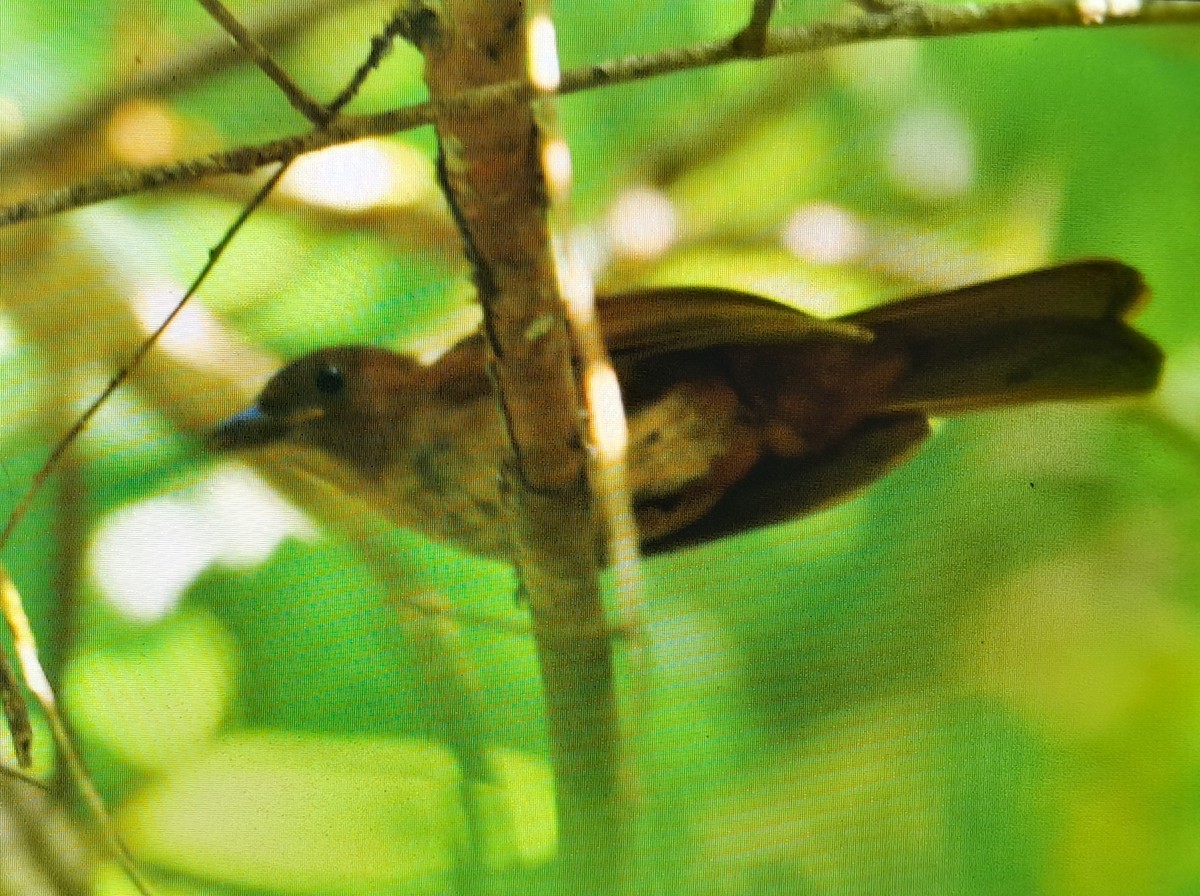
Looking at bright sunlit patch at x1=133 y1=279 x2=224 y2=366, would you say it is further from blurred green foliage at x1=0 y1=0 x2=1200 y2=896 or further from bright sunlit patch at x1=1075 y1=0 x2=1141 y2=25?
bright sunlit patch at x1=1075 y1=0 x2=1141 y2=25

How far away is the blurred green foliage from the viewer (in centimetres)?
97

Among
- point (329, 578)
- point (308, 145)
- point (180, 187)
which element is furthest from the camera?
point (329, 578)

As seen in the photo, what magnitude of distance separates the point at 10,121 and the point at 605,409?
1.75 ft

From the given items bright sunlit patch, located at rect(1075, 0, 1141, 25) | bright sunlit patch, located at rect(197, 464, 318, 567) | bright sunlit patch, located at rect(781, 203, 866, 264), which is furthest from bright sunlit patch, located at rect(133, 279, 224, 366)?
bright sunlit patch, located at rect(1075, 0, 1141, 25)

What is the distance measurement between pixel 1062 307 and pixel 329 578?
27.0 inches

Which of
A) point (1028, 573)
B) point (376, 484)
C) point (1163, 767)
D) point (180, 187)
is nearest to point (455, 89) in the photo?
point (180, 187)

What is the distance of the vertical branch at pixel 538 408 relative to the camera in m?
0.85

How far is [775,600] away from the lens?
3.45ft

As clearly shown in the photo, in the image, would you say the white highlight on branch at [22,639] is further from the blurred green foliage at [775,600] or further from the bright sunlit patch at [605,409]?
the bright sunlit patch at [605,409]

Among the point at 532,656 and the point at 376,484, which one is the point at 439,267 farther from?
the point at 532,656

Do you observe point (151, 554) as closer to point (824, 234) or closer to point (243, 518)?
point (243, 518)

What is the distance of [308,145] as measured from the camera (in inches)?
32.4

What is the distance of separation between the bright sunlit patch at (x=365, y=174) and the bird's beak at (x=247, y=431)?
0.66 feet

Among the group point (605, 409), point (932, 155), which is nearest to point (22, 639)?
point (605, 409)
